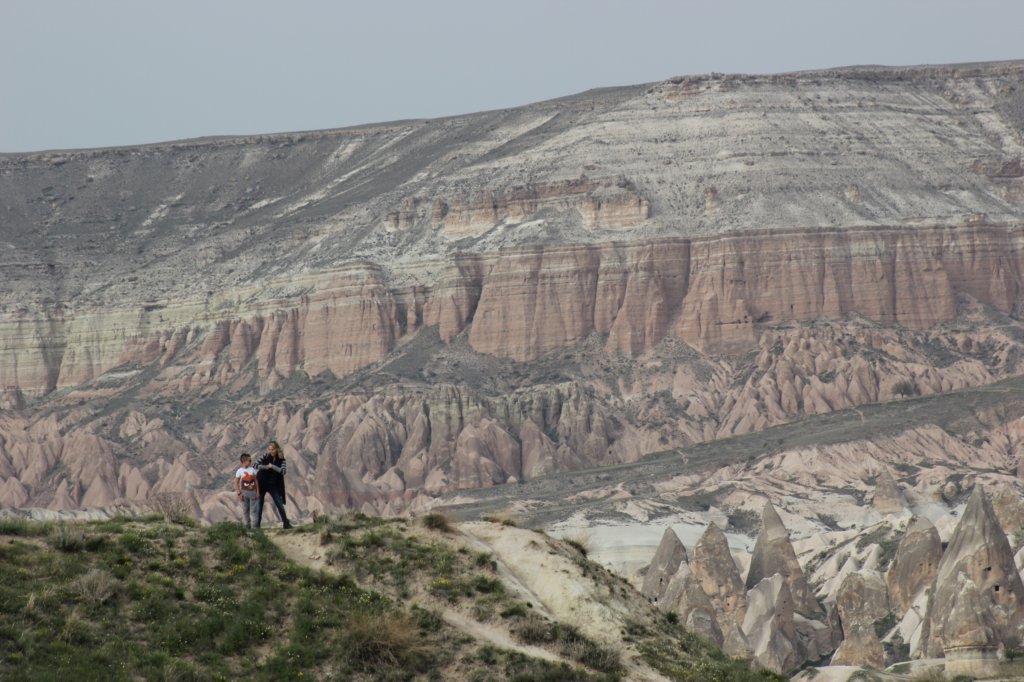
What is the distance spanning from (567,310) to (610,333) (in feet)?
14.3

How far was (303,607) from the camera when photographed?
3469 cm

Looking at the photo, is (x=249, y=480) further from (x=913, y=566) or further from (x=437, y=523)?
(x=913, y=566)

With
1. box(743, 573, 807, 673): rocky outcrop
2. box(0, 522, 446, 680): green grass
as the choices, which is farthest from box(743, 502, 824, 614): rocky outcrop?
box(0, 522, 446, 680): green grass

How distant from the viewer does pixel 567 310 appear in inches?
6806

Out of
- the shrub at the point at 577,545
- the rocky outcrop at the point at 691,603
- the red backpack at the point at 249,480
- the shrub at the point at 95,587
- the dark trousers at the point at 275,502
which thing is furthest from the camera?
the rocky outcrop at the point at 691,603

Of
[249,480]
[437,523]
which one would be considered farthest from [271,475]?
[437,523]

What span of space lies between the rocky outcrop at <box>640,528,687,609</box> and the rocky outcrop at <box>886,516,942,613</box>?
31.2ft

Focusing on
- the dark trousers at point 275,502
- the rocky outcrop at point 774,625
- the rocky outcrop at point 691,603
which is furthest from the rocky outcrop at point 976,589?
the dark trousers at point 275,502

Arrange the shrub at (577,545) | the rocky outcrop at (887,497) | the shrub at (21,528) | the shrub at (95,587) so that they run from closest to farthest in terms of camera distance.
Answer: the shrub at (95,587) → the shrub at (21,528) → the shrub at (577,545) → the rocky outcrop at (887,497)

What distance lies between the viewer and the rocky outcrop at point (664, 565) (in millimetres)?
92812

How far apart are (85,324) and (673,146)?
188ft

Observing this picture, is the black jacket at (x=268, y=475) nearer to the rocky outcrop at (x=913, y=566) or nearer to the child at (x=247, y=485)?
the child at (x=247, y=485)

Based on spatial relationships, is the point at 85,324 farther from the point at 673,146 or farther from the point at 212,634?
the point at 212,634

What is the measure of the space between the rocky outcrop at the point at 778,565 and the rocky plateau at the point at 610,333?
2436cm
